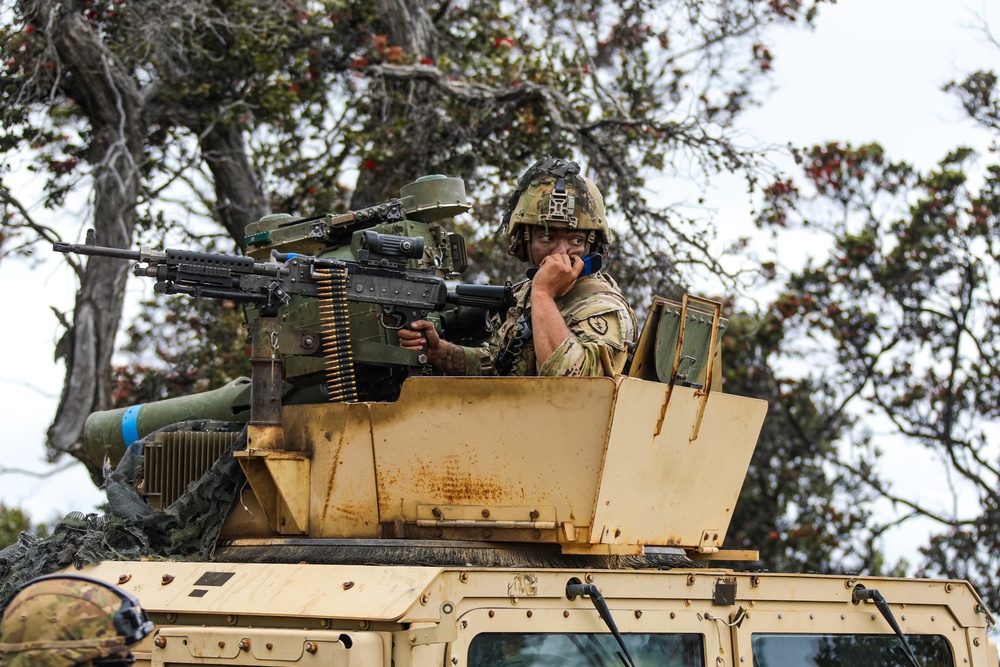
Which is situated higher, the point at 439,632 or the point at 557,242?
the point at 557,242

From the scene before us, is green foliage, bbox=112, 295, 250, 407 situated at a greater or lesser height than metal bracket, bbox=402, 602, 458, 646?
greater

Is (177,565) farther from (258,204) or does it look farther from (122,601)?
(258,204)

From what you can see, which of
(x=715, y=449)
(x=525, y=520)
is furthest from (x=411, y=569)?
(x=715, y=449)

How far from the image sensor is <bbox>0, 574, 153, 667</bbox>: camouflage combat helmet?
12.3 ft

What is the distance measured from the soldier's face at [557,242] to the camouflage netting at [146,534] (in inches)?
57.0

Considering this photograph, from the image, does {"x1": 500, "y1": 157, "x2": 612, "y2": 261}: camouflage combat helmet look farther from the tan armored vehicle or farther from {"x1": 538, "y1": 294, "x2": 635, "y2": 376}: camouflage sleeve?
the tan armored vehicle

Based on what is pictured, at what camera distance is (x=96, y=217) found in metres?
10.4

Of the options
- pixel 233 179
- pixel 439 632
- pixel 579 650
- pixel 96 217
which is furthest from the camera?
pixel 233 179

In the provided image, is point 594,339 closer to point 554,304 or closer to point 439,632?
point 554,304

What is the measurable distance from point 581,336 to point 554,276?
26 cm

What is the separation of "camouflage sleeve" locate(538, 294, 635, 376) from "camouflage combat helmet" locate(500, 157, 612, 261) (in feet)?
1.12

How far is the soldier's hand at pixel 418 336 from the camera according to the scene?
546cm

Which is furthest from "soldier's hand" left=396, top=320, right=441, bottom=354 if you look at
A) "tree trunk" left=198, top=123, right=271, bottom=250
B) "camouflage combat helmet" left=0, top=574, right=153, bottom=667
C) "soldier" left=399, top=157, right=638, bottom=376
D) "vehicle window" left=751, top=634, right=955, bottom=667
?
"tree trunk" left=198, top=123, right=271, bottom=250

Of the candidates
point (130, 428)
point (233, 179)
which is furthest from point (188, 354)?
point (130, 428)
